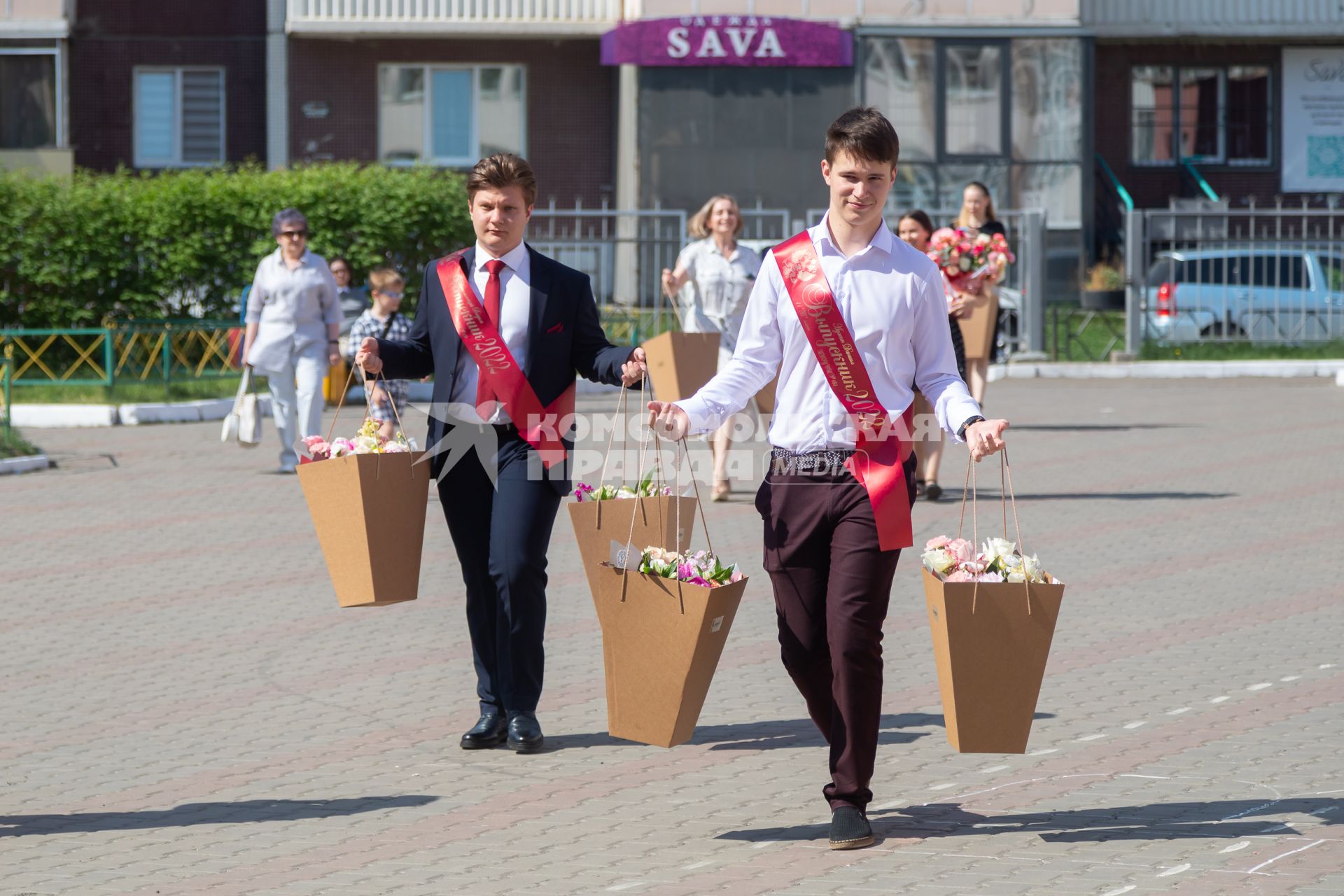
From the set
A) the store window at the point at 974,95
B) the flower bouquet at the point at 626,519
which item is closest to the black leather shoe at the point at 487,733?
the flower bouquet at the point at 626,519

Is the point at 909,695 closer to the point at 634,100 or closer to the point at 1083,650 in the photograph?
the point at 1083,650

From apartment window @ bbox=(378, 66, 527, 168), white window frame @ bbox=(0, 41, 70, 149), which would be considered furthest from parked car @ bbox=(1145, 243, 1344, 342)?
white window frame @ bbox=(0, 41, 70, 149)

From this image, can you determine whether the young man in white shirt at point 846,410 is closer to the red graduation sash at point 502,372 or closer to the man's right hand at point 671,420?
the man's right hand at point 671,420

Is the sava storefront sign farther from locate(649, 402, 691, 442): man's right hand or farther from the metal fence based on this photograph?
locate(649, 402, 691, 442): man's right hand

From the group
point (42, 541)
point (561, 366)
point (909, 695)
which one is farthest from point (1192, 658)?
point (42, 541)

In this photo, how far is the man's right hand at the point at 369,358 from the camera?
6094mm

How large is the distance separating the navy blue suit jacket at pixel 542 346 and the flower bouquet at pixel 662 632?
1.00 meters

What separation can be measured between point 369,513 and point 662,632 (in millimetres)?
1273

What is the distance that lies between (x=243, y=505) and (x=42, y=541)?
1.67 meters

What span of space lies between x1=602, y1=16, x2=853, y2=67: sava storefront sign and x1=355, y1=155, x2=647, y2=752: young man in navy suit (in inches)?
928

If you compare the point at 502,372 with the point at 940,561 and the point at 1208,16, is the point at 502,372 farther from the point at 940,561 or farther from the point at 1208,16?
the point at 1208,16

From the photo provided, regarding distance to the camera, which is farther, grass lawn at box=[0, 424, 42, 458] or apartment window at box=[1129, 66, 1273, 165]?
apartment window at box=[1129, 66, 1273, 165]

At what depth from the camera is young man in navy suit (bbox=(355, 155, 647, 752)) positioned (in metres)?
6.23

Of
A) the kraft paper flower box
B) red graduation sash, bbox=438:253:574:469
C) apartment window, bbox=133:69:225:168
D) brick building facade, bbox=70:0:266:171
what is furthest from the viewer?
apartment window, bbox=133:69:225:168
